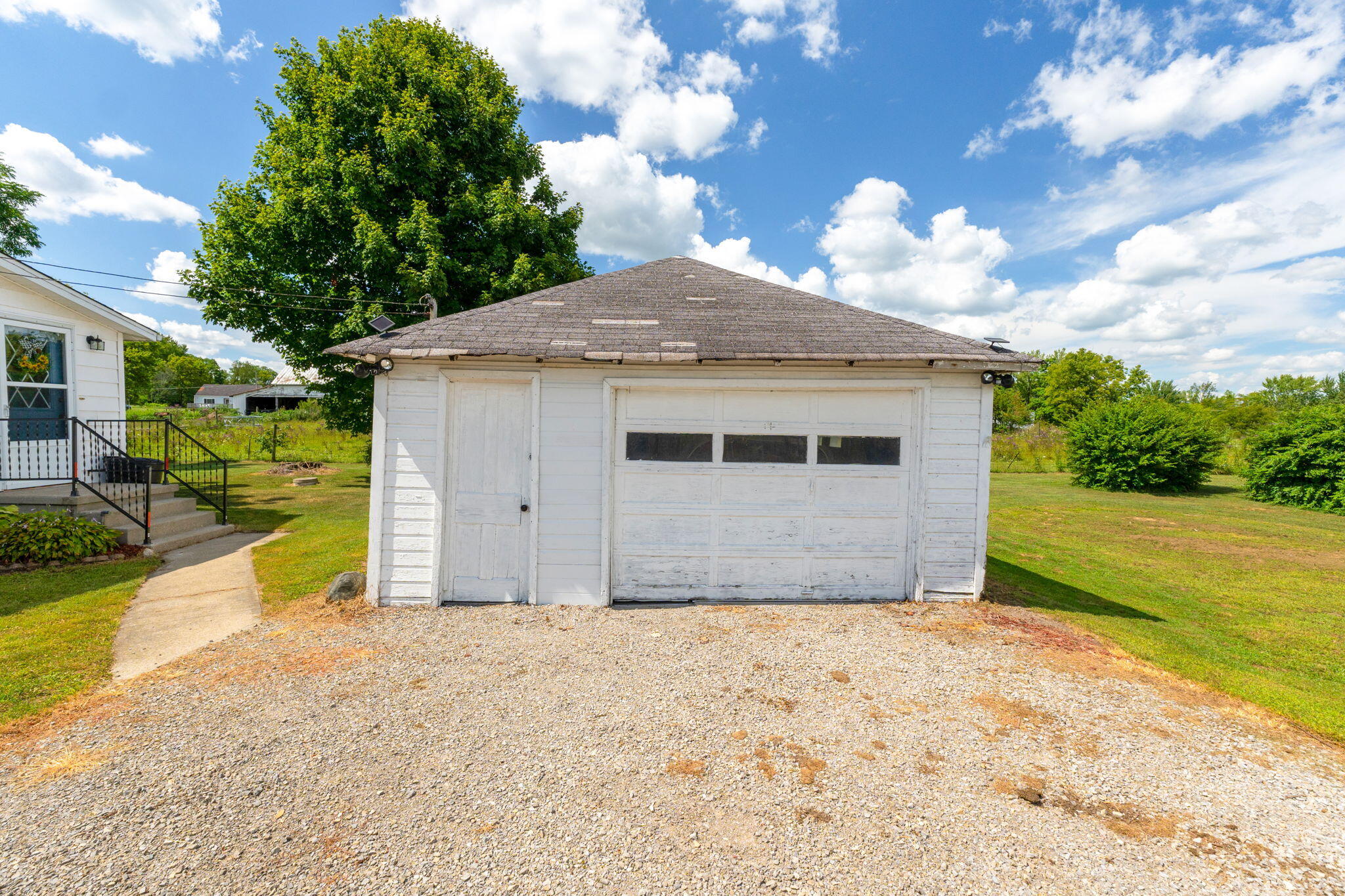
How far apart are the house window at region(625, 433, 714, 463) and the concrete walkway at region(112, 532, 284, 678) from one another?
4.05 metres

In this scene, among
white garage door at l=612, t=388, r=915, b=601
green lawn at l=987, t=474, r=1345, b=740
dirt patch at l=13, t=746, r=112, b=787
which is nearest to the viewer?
dirt patch at l=13, t=746, r=112, b=787

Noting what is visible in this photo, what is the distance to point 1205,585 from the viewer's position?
720 cm

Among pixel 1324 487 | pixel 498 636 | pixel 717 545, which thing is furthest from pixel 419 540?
pixel 1324 487

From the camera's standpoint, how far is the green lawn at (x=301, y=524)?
635cm

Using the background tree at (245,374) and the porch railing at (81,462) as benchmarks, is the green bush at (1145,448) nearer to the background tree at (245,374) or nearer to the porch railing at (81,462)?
the porch railing at (81,462)

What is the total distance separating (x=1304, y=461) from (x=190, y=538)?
2541cm

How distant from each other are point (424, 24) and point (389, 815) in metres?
15.7

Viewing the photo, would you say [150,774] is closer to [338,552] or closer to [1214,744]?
[338,552]

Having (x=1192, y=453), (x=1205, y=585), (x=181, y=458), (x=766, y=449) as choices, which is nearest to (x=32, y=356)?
(x=181, y=458)

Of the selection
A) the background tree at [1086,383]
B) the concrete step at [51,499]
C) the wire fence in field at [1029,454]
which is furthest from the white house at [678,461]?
the background tree at [1086,383]

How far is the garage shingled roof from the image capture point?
5.29 metres

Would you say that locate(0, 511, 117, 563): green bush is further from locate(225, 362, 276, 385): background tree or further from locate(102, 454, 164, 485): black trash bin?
locate(225, 362, 276, 385): background tree

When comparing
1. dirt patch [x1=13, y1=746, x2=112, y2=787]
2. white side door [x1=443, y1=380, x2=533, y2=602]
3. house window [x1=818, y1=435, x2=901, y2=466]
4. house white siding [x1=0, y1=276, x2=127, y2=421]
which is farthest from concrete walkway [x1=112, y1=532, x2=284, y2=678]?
house window [x1=818, y1=435, x2=901, y2=466]

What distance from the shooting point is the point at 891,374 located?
571cm
